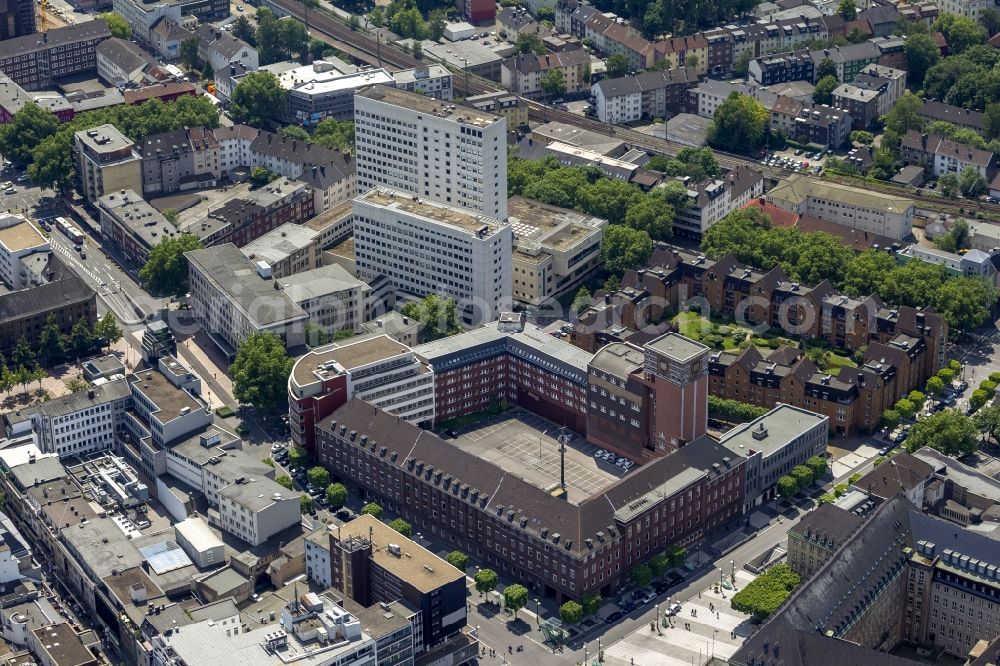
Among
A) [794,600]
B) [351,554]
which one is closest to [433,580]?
[351,554]

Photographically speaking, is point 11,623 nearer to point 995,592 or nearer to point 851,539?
point 851,539

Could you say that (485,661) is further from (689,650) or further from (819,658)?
(819,658)

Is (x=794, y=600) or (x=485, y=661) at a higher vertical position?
(x=794, y=600)

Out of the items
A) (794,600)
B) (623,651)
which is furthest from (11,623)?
(794,600)

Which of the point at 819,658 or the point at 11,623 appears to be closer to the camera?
the point at 819,658

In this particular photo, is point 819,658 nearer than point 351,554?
Yes

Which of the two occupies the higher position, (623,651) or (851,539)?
(851,539)

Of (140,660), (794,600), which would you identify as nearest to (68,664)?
(140,660)

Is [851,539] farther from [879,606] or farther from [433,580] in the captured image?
[433,580]
